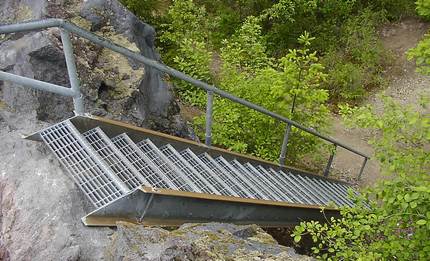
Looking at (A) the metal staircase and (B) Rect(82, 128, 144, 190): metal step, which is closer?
(A) the metal staircase

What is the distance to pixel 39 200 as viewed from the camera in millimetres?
2951

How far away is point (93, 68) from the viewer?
465 cm

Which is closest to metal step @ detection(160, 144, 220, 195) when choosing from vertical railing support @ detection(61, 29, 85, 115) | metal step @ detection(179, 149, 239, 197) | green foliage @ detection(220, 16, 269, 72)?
metal step @ detection(179, 149, 239, 197)

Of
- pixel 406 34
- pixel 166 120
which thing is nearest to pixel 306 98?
pixel 166 120

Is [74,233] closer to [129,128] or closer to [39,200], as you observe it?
[39,200]

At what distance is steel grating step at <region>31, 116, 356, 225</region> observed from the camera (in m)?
3.08

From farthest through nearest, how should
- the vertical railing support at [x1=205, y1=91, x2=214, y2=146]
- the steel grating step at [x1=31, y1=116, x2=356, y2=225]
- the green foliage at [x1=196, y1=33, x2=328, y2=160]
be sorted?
the green foliage at [x1=196, y1=33, x2=328, y2=160] < the vertical railing support at [x1=205, y1=91, x2=214, y2=146] < the steel grating step at [x1=31, y1=116, x2=356, y2=225]

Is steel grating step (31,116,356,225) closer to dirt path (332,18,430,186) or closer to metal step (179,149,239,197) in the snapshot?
metal step (179,149,239,197)

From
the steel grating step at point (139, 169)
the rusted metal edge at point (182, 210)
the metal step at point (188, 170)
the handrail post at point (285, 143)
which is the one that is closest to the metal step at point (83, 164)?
the steel grating step at point (139, 169)

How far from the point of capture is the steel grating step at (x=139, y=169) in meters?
3.08

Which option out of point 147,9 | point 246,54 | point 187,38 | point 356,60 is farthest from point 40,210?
point 356,60

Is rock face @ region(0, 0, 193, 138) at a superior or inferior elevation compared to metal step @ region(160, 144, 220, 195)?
superior

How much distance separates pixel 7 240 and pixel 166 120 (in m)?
2.93

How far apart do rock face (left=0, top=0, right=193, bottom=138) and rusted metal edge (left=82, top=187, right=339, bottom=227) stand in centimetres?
146
